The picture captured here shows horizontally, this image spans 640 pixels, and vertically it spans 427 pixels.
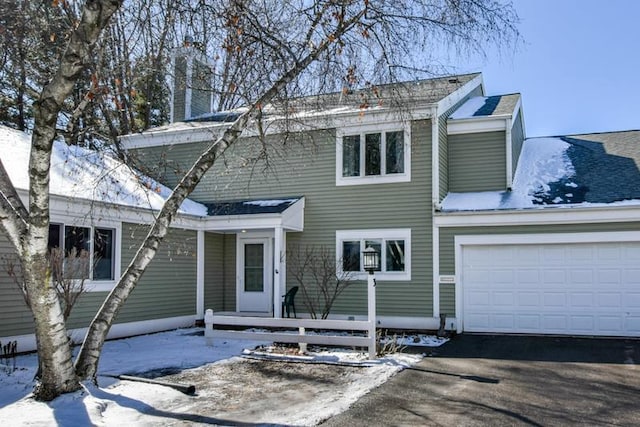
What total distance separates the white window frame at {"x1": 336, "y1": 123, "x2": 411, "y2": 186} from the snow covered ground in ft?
15.4

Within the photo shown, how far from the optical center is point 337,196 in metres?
13.8

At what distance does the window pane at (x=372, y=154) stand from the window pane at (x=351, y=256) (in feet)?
5.79

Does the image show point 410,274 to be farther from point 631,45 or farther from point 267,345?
point 631,45

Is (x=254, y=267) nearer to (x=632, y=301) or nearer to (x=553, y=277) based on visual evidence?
(x=553, y=277)

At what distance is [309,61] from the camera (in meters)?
7.95

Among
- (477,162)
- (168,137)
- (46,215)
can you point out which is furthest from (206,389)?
(168,137)

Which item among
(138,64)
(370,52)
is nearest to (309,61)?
(370,52)

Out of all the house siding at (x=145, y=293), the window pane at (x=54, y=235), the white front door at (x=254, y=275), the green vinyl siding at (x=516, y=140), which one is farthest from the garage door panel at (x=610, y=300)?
the window pane at (x=54, y=235)

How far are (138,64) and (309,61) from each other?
→ 230 cm

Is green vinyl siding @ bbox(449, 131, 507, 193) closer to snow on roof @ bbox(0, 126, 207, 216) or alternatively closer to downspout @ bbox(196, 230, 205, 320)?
downspout @ bbox(196, 230, 205, 320)

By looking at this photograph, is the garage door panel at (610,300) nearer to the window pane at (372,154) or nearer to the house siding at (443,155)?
the house siding at (443,155)

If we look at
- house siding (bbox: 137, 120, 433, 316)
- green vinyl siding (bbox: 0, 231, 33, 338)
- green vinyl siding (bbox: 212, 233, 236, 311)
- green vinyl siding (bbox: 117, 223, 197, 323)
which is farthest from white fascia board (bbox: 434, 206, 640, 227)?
green vinyl siding (bbox: 0, 231, 33, 338)

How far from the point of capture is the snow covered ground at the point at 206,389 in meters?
5.90

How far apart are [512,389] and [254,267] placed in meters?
8.83
